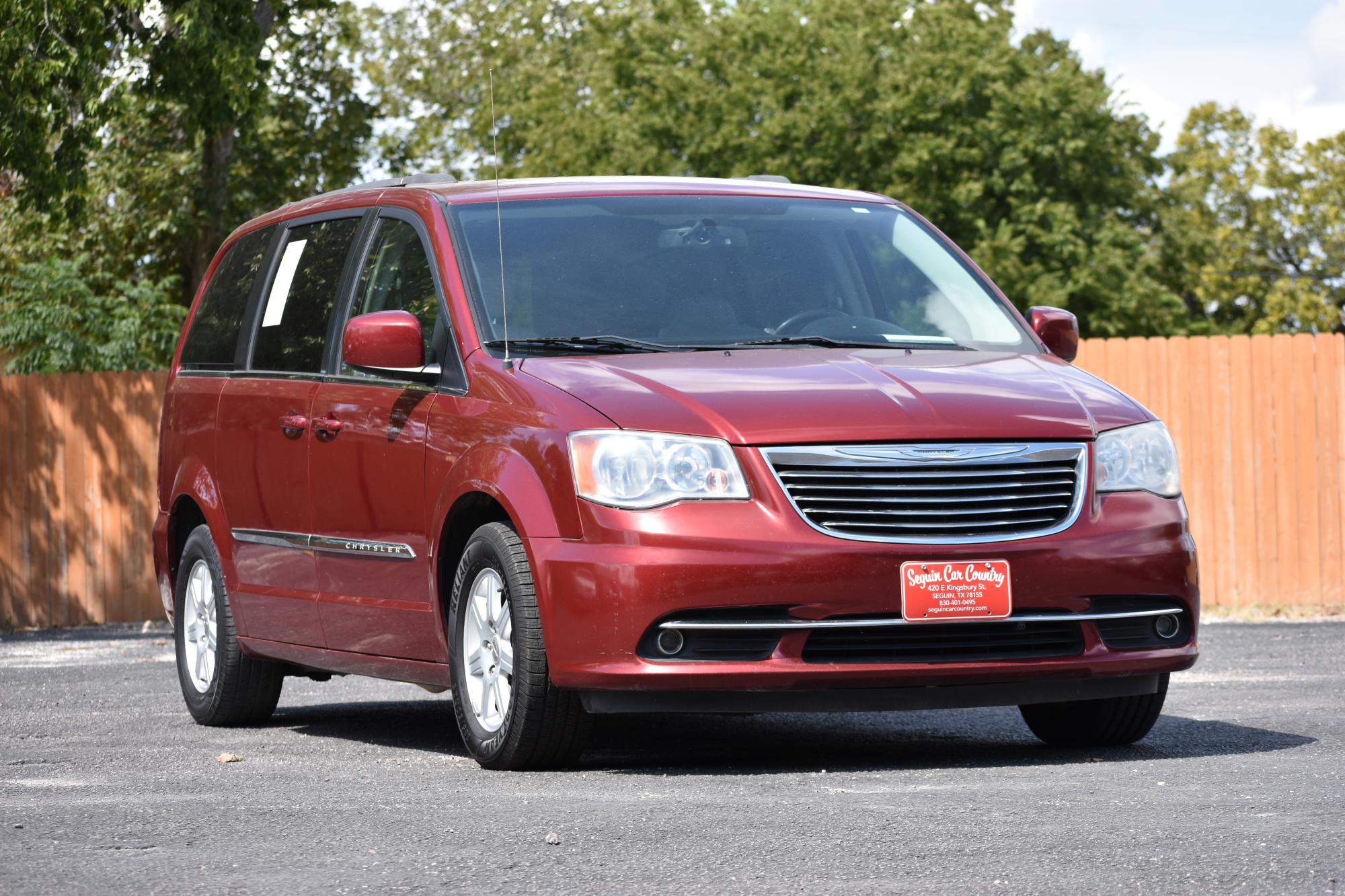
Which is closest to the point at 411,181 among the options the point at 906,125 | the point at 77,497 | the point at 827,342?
the point at 827,342

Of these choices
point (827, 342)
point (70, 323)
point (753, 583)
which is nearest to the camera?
point (753, 583)

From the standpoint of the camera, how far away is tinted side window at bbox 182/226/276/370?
29.3 ft

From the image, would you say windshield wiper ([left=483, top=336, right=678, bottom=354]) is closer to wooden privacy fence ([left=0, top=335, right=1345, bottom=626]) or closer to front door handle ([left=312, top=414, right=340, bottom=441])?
front door handle ([left=312, top=414, right=340, bottom=441])

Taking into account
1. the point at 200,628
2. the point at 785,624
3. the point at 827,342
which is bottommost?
the point at 200,628

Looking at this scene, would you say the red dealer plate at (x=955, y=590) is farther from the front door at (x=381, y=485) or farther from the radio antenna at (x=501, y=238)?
the front door at (x=381, y=485)

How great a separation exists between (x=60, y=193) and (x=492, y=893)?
11.7m

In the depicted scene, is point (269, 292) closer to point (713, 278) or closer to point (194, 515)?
point (194, 515)

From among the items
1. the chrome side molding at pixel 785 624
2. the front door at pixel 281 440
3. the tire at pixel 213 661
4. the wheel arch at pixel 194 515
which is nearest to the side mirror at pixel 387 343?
the front door at pixel 281 440

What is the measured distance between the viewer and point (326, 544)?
300 inches

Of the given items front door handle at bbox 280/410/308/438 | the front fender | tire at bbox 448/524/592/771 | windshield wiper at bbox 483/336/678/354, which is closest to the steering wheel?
windshield wiper at bbox 483/336/678/354

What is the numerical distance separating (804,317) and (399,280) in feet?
4.77

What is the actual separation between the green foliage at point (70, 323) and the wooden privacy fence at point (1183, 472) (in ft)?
8.35

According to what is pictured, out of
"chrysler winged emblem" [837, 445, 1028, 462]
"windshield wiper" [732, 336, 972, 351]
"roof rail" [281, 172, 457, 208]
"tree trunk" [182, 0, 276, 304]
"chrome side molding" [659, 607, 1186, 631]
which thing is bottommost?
"chrome side molding" [659, 607, 1186, 631]

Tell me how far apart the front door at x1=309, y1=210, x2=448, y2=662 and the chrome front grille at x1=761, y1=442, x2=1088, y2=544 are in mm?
1446
